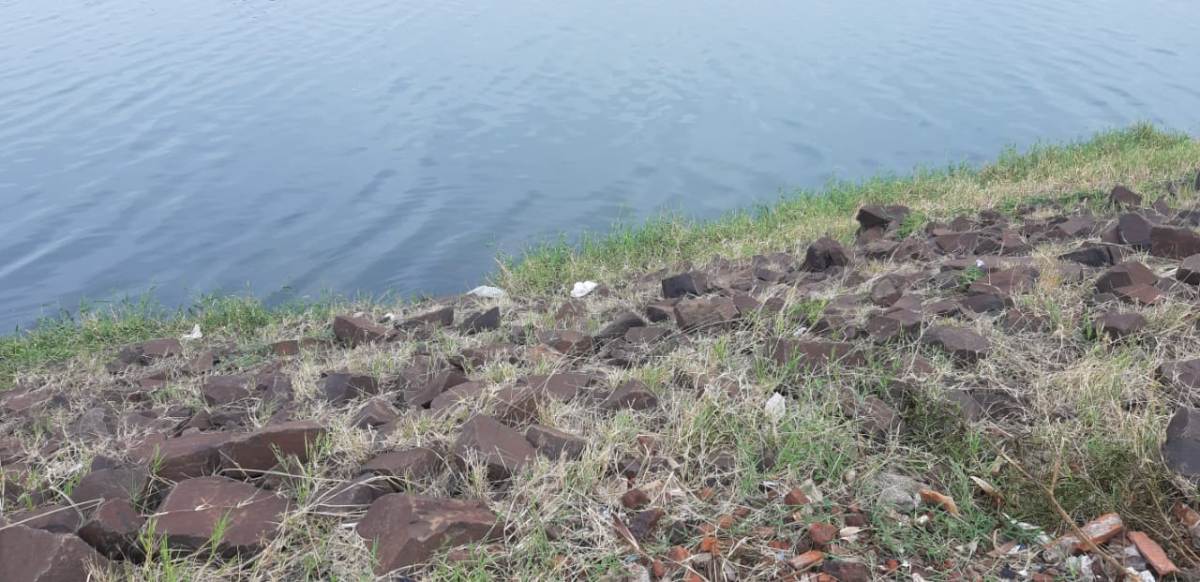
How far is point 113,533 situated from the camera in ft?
7.97

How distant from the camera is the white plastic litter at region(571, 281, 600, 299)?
6.29 m

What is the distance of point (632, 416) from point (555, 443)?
338 millimetres

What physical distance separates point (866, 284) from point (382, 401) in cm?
254

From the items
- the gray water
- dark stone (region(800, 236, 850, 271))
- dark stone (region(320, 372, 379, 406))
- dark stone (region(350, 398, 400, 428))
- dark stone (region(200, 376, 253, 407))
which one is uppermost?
dark stone (region(350, 398, 400, 428))

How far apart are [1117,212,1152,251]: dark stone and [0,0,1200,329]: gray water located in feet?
17.2

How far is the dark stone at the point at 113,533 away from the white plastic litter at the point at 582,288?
3.93 meters

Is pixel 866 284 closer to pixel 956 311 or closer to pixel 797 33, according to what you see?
pixel 956 311

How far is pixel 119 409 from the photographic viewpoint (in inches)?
172

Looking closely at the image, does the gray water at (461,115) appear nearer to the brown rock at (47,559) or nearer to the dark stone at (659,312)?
the dark stone at (659,312)

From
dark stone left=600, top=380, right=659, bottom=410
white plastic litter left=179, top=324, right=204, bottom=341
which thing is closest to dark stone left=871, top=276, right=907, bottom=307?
Result: dark stone left=600, top=380, right=659, bottom=410

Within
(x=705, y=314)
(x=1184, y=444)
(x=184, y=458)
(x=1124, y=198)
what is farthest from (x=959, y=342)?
(x=1124, y=198)

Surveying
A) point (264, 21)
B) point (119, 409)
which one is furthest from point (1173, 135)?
point (264, 21)

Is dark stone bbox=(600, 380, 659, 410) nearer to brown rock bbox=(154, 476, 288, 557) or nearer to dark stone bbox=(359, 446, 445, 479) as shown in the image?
dark stone bbox=(359, 446, 445, 479)

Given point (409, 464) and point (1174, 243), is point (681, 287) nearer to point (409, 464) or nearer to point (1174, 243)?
point (1174, 243)
